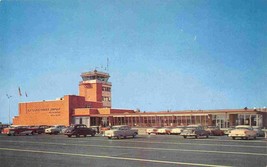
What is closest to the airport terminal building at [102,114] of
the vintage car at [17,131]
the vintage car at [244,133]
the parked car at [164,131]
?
the parked car at [164,131]

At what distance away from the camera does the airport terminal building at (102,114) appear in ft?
167

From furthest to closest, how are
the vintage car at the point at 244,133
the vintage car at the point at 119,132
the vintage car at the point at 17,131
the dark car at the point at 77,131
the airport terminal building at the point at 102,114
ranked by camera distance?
1. the airport terminal building at the point at 102,114
2. the vintage car at the point at 17,131
3. the dark car at the point at 77,131
4. the vintage car at the point at 119,132
5. the vintage car at the point at 244,133

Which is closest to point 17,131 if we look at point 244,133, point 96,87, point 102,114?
point 102,114

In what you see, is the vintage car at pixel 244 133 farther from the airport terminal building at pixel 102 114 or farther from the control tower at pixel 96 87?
the control tower at pixel 96 87

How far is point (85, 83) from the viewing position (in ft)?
264

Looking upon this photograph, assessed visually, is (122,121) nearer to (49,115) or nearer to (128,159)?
(49,115)

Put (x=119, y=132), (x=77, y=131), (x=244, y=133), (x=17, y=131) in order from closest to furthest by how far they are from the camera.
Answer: (x=244, y=133) → (x=119, y=132) → (x=77, y=131) → (x=17, y=131)

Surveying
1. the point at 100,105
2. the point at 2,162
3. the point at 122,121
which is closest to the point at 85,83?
the point at 100,105

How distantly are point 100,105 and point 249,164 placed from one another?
6664 centimetres

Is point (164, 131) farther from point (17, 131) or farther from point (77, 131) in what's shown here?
point (17, 131)

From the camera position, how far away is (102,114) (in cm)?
6569

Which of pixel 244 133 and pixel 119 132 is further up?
pixel 244 133

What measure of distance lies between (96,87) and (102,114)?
1447cm

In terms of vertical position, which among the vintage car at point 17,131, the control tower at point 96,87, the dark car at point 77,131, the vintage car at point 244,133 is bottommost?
the vintage car at point 17,131
